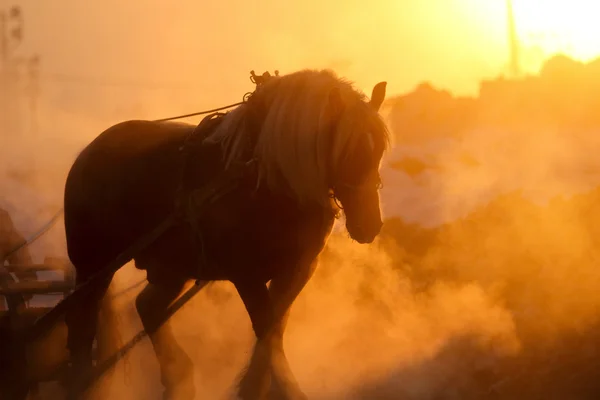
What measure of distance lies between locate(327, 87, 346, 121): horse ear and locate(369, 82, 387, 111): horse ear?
0.22 metres

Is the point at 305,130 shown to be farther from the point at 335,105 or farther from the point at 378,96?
the point at 378,96

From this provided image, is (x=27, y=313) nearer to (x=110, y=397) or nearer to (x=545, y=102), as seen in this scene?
(x=110, y=397)

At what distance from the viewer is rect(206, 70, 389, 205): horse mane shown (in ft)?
11.1

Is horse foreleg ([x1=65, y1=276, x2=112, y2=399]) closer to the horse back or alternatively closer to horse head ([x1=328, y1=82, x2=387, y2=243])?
the horse back

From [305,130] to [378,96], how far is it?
0.49m

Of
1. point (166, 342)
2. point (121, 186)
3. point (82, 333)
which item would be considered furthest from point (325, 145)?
point (82, 333)

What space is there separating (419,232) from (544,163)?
1772 mm

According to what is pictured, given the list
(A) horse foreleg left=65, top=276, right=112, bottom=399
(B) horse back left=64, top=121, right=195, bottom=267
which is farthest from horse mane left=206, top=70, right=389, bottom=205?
(A) horse foreleg left=65, top=276, right=112, bottom=399

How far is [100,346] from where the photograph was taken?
193 inches

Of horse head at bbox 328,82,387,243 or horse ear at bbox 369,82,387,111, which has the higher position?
horse ear at bbox 369,82,387,111

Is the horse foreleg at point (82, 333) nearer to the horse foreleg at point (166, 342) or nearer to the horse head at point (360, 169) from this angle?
the horse foreleg at point (166, 342)

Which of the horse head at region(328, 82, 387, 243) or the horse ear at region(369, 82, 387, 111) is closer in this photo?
the horse head at region(328, 82, 387, 243)

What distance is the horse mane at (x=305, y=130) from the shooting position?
133 inches

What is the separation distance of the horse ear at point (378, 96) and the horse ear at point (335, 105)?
0.22 m
